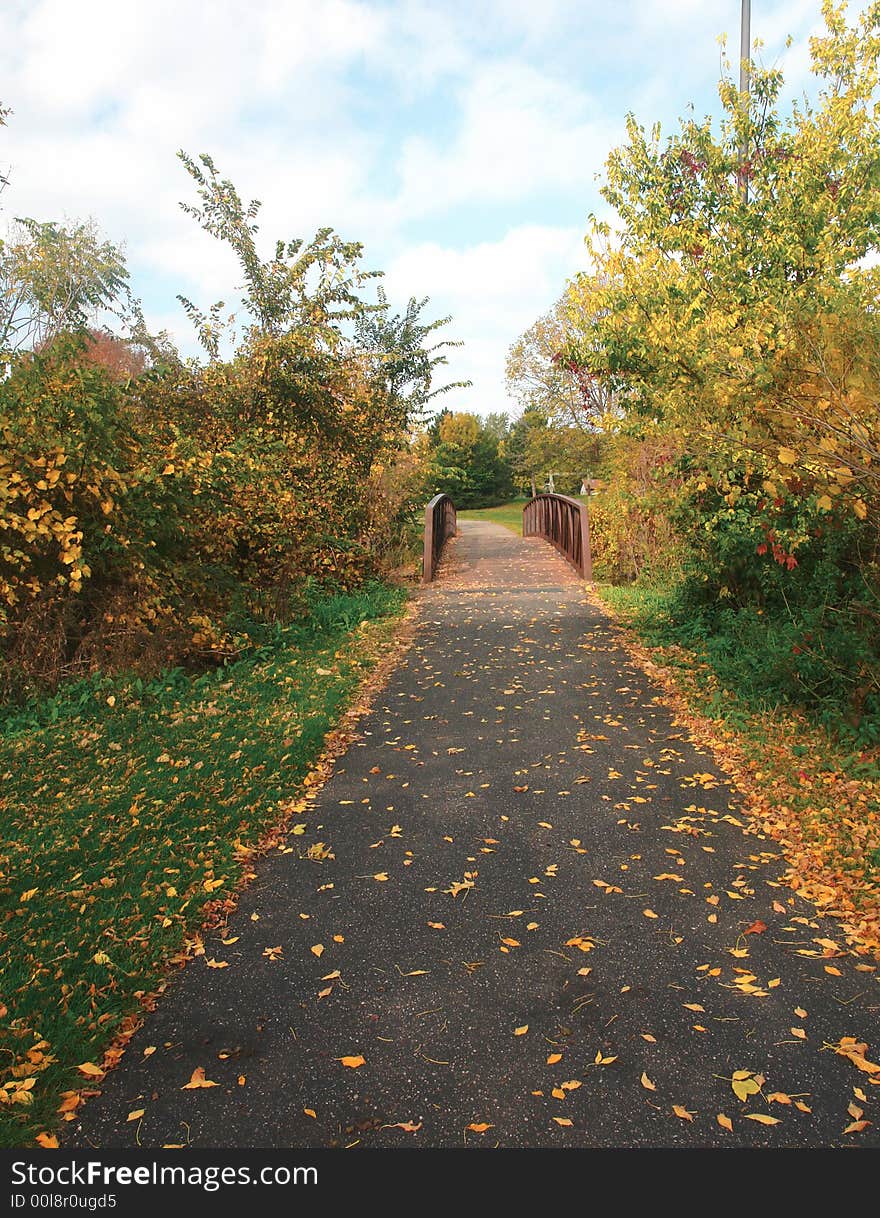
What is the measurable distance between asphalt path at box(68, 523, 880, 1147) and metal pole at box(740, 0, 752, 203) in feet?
19.7

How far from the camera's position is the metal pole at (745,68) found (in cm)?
820

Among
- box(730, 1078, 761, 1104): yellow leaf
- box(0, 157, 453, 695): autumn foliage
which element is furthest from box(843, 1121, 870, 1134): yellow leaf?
box(0, 157, 453, 695): autumn foliage

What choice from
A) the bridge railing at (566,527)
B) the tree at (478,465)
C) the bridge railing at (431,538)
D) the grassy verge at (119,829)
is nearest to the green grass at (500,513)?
the tree at (478,465)

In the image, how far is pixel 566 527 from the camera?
692 inches

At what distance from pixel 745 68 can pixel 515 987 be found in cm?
906

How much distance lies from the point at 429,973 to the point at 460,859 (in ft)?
3.21

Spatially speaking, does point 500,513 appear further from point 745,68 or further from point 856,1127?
point 856,1127

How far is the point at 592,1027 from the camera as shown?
109 inches

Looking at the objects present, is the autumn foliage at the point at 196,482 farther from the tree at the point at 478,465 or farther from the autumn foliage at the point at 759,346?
the tree at the point at 478,465

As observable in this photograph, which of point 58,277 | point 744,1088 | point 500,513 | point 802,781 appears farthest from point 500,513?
point 744,1088

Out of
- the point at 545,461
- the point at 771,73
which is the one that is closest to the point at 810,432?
the point at 771,73

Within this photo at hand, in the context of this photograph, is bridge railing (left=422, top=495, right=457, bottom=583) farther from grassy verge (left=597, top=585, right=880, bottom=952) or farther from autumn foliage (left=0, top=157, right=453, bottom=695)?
grassy verge (left=597, top=585, right=880, bottom=952)

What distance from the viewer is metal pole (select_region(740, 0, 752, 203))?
8.20 m

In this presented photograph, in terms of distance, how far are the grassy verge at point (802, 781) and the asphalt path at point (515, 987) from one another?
0.14 m
